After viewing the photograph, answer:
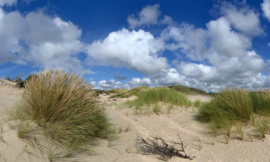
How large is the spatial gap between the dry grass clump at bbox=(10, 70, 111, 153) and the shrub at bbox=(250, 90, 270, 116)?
5027 mm

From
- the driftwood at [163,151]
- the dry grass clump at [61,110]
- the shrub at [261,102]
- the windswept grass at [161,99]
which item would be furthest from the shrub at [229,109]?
the dry grass clump at [61,110]

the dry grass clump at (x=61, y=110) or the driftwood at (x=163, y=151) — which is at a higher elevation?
the dry grass clump at (x=61, y=110)

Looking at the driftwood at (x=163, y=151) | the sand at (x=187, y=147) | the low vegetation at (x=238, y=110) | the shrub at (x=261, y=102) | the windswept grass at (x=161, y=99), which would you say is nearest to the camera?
the sand at (x=187, y=147)

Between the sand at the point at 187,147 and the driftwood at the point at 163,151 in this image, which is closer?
the sand at the point at 187,147

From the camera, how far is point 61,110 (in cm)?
418

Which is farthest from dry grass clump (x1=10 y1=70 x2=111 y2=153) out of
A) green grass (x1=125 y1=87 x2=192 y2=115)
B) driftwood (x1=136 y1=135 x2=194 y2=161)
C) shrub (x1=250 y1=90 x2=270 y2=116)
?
green grass (x1=125 y1=87 x2=192 y2=115)

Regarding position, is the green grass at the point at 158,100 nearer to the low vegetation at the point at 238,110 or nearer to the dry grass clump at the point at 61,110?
the low vegetation at the point at 238,110

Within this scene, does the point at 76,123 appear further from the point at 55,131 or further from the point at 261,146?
the point at 261,146

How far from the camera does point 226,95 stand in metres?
6.73

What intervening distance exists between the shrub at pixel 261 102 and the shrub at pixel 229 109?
319 millimetres

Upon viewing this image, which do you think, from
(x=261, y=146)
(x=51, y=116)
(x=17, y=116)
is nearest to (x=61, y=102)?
(x=51, y=116)

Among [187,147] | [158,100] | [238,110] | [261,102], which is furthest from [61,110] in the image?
[158,100]

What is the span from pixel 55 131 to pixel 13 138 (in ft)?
2.42

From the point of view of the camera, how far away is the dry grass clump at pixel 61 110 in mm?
3836
